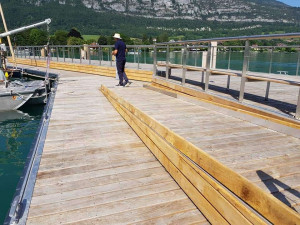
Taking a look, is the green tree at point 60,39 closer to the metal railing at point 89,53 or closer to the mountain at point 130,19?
the metal railing at point 89,53

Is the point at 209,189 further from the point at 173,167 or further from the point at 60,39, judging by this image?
the point at 60,39

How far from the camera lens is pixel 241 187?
221 centimetres

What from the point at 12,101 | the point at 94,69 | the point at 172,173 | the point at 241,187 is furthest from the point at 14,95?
the point at 241,187

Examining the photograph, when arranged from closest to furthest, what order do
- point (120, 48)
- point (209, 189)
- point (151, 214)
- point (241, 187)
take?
1. point (241, 187)
2. point (209, 189)
3. point (151, 214)
4. point (120, 48)

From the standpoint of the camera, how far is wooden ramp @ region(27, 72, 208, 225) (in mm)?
2701

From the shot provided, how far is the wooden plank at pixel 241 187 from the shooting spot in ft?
5.91

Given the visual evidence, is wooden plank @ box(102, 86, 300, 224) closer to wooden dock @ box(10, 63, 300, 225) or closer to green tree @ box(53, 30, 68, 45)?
wooden dock @ box(10, 63, 300, 225)

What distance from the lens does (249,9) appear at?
648 ft

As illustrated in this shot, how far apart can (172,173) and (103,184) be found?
899 millimetres

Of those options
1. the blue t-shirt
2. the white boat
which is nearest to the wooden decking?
the blue t-shirt

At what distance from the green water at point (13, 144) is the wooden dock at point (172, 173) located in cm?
193

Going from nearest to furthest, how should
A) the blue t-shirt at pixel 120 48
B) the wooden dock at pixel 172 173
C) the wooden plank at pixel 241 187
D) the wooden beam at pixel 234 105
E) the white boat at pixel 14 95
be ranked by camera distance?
the wooden plank at pixel 241 187 < the wooden dock at pixel 172 173 < the wooden beam at pixel 234 105 < the blue t-shirt at pixel 120 48 < the white boat at pixel 14 95

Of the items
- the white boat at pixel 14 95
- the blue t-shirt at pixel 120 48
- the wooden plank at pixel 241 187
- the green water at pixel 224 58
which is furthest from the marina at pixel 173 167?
the white boat at pixel 14 95

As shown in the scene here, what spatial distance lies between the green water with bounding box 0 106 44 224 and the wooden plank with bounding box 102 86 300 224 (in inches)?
144
